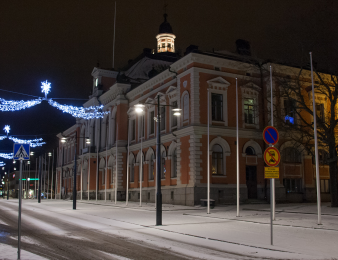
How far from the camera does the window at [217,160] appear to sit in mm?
32094

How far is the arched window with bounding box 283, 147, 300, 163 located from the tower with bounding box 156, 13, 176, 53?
38.1 m

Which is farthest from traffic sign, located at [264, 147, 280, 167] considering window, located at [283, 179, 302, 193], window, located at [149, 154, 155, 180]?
window, located at [149, 154, 155, 180]

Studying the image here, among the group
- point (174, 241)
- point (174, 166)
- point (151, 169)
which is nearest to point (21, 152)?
point (174, 241)

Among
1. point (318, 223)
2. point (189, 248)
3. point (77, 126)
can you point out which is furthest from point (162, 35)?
point (189, 248)

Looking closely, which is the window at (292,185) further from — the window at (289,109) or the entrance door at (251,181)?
the window at (289,109)

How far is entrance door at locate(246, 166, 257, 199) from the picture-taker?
110 feet

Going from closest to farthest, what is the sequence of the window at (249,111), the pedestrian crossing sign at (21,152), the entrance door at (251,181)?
1. the pedestrian crossing sign at (21,152)
2. the entrance door at (251,181)
3. the window at (249,111)

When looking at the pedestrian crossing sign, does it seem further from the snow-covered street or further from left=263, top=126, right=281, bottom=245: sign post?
left=263, top=126, right=281, bottom=245: sign post

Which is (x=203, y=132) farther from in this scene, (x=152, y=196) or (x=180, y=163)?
(x=152, y=196)

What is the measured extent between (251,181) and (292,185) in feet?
14.4

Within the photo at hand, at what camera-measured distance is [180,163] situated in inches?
1282

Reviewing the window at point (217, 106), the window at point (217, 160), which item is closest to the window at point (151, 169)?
the window at point (217, 160)

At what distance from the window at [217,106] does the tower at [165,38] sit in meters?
36.5

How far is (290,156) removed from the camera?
116ft
